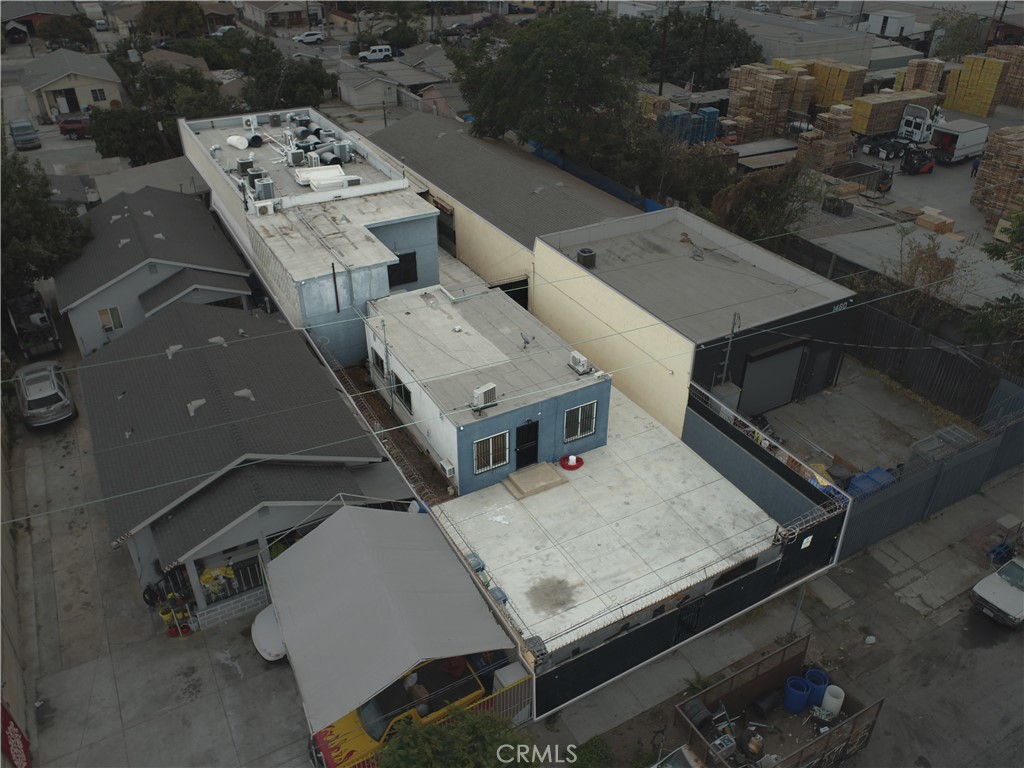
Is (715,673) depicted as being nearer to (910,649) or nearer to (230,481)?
(910,649)

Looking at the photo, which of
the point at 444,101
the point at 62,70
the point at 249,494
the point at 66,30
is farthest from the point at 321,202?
the point at 66,30

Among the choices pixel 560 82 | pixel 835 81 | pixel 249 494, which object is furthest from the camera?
pixel 835 81

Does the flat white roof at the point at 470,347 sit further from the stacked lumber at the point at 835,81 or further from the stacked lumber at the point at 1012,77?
the stacked lumber at the point at 1012,77

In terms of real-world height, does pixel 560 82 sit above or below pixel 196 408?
above

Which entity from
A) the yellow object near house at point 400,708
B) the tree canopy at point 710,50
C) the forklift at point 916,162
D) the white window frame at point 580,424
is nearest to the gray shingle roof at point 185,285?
the white window frame at point 580,424

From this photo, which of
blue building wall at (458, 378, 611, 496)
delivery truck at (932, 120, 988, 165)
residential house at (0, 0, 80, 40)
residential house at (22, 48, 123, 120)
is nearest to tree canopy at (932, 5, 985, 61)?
delivery truck at (932, 120, 988, 165)

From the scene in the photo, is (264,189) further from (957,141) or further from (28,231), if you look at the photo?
(957,141)
